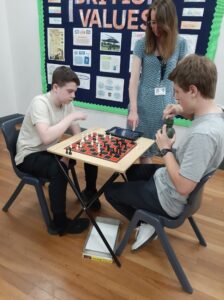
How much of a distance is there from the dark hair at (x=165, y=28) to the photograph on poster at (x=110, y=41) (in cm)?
117

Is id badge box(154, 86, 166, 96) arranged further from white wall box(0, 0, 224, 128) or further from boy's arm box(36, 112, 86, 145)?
white wall box(0, 0, 224, 128)

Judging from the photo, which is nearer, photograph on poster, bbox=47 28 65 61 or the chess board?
the chess board

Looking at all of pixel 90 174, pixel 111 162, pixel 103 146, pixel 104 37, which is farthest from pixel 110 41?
pixel 111 162

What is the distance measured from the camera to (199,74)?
103 cm

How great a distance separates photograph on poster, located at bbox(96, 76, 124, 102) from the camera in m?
2.94

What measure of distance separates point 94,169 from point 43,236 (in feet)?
1.96

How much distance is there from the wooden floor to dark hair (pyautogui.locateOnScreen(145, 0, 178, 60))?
1.26 meters

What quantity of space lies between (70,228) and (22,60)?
2778mm

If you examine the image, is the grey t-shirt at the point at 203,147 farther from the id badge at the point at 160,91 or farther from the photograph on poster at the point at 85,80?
the photograph on poster at the point at 85,80

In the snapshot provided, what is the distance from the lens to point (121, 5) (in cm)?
263

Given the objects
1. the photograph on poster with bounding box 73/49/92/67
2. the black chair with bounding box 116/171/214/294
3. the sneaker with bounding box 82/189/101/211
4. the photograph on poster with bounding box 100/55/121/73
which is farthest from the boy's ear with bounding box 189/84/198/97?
the photograph on poster with bounding box 73/49/92/67

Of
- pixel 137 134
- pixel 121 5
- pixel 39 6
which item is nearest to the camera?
pixel 137 134

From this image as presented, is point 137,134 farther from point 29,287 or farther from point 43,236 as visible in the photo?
point 29,287

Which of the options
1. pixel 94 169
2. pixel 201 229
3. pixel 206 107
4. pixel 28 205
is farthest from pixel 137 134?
pixel 28 205
